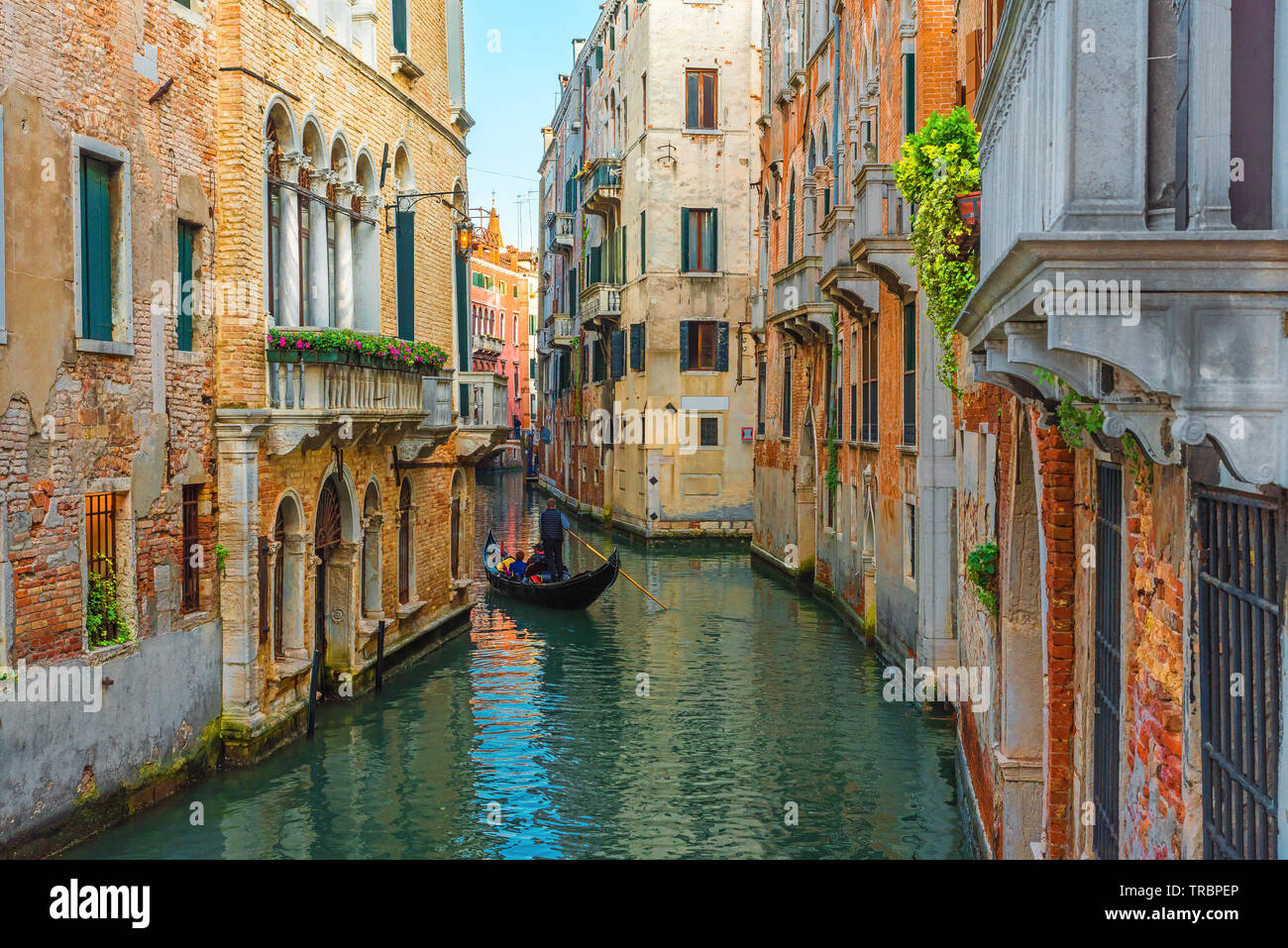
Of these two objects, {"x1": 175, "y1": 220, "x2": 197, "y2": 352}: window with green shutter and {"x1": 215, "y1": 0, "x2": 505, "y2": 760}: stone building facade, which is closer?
{"x1": 175, "y1": 220, "x2": 197, "y2": 352}: window with green shutter

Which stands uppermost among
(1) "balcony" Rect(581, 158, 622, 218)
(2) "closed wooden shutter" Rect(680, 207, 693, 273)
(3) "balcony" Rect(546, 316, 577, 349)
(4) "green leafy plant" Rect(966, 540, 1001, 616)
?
(1) "balcony" Rect(581, 158, 622, 218)

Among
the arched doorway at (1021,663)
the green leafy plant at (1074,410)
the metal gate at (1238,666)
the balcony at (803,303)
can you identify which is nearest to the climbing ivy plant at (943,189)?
the arched doorway at (1021,663)

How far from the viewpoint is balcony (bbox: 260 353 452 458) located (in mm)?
10477

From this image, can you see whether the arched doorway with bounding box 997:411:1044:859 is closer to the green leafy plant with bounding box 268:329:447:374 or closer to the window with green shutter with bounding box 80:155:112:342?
the window with green shutter with bounding box 80:155:112:342

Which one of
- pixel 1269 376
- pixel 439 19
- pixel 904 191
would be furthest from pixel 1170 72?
pixel 439 19

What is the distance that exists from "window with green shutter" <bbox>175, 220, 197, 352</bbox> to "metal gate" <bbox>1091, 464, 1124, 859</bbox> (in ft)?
22.6

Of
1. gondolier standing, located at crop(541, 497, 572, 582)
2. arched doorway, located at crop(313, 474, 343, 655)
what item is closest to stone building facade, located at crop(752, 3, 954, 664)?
gondolier standing, located at crop(541, 497, 572, 582)

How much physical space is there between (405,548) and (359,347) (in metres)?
3.91

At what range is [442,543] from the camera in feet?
52.9

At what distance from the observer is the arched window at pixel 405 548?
48.0 ft

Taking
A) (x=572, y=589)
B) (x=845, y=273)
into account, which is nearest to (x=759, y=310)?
(x=572, y=589)

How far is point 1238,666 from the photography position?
3.25 meters

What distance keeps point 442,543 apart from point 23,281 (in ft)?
29.1

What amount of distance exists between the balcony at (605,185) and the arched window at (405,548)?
757 inches
